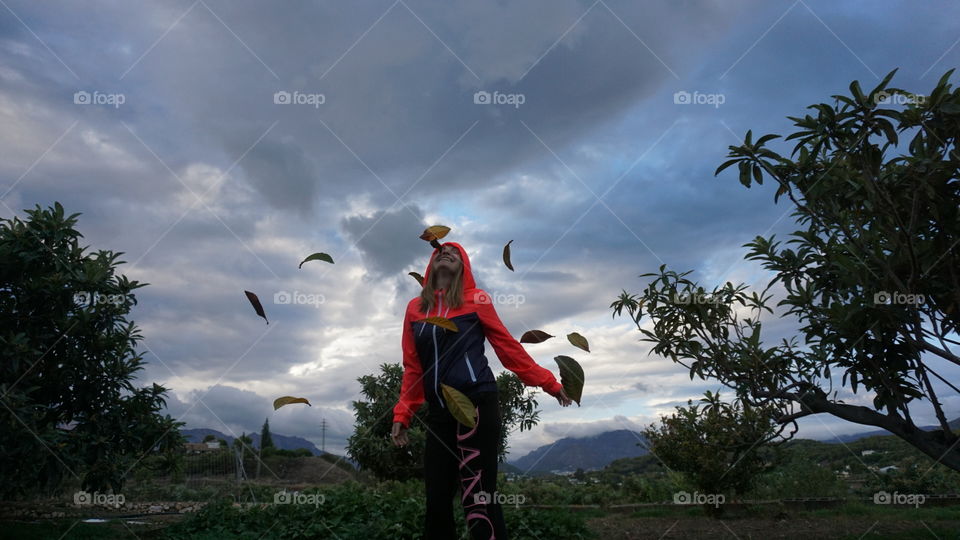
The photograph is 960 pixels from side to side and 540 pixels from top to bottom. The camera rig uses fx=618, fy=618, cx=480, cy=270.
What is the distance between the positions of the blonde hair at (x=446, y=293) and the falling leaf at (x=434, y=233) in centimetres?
12

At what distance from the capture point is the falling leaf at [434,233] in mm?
4000

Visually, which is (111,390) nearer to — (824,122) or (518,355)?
(518,355)

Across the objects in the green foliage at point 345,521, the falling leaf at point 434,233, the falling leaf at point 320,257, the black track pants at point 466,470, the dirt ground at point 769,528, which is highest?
the falling leaf at point 434,233

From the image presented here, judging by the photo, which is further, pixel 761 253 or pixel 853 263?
pixel 761 253

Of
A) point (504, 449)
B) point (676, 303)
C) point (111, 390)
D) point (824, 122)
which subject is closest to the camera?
point (824, 122)

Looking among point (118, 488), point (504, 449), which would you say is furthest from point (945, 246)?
point (118, 488)

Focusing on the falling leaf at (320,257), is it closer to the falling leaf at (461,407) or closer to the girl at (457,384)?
the girl at (457,384)

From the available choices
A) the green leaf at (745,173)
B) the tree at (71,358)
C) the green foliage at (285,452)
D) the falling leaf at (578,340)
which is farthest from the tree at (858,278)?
the green foliage at (285,452)

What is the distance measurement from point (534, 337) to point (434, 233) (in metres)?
0.93

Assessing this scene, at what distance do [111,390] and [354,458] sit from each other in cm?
521

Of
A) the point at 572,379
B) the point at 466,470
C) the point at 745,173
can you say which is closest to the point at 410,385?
the point at 466,470

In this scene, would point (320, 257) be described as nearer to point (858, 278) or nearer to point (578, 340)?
point (578, 340)

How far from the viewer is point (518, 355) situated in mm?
3768

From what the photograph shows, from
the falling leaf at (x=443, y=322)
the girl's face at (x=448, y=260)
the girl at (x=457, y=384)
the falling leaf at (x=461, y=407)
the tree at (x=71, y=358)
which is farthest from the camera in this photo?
the tree at (x=71, y=358)
